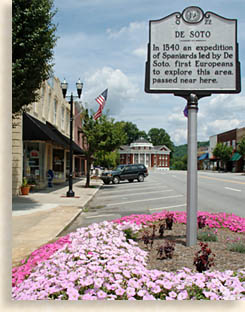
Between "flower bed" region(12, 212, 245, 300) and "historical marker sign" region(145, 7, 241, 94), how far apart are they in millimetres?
2747

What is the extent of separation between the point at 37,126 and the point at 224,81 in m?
12.9

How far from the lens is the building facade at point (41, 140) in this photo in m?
16.3

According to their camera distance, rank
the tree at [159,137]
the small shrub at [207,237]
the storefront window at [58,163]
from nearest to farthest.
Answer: the small shrub at [207,237], the storefront window at [58,163], the tree at [159,137]

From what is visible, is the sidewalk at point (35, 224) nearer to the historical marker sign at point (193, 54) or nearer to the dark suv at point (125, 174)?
the historical marker sign at point (193, 54)

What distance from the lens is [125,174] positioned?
30.8 metres

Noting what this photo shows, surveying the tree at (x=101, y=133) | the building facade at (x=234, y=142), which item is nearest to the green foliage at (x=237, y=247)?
the tree at (x=101, y=133)

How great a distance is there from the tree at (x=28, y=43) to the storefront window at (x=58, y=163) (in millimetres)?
15937

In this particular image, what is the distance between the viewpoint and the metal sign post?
5383 mm

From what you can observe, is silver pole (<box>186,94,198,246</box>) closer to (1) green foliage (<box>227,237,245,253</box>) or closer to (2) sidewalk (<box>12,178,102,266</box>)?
(1) green foliage (<box>227,237,245,253</box>)

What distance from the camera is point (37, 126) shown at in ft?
55.6

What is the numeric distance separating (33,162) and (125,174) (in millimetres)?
11369

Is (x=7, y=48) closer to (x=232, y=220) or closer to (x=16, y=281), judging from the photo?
(x=16, y=281)

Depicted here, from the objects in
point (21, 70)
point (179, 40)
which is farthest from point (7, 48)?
point (21, 70)

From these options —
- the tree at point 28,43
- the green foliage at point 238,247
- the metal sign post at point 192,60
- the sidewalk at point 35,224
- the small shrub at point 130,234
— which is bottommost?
the sidewalk at point 35,224
